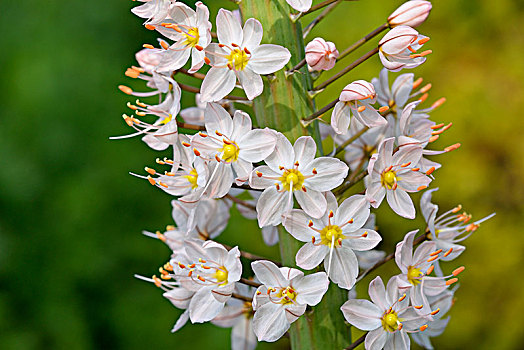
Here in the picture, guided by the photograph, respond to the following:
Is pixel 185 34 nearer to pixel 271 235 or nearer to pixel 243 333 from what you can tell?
pixel 271 235

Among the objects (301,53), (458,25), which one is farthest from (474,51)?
(301,53)

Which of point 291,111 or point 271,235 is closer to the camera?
point 291,111

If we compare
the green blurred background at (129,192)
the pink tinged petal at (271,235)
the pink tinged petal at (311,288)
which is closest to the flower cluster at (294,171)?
the pink tinged petal at (311,288)

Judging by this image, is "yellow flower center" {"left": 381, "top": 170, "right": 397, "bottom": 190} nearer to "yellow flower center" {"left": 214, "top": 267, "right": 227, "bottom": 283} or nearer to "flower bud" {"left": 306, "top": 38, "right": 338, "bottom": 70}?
"flower bud" {"left": 306, "top": 38, "right": 338, "bottom": 70}

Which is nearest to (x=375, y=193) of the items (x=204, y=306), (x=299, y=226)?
(x=299, y=226)

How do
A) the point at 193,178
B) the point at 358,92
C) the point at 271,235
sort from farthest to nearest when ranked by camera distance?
the point at 271,235 < the point at 193,178 < the point at 358,92

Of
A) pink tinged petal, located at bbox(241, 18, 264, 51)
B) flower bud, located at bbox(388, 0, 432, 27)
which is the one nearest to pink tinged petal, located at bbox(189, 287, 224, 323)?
pink tinged petal, located at bbox(241, 18, 264, 51)
